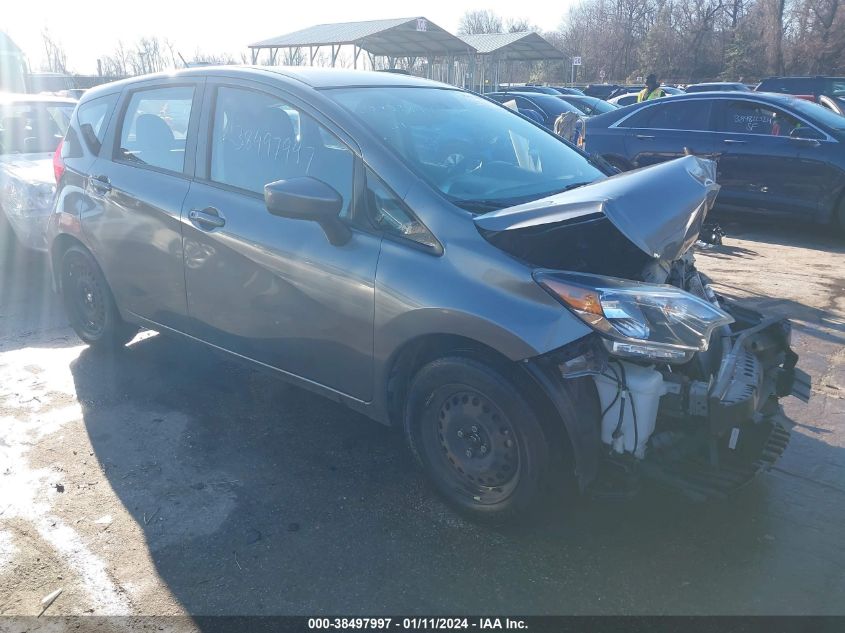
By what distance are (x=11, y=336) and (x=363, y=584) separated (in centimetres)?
410

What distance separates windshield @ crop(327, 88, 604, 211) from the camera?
10.8ft

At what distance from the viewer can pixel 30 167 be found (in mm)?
7184

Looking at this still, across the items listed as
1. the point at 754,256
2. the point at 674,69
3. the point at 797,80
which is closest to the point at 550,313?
the point at 754,256

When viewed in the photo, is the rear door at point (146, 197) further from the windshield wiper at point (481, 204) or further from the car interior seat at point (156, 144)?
the windshield wiper at point (481, 204)

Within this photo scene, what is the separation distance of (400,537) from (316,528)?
369 millimetres

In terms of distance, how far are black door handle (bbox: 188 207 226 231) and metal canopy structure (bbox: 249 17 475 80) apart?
24060mm

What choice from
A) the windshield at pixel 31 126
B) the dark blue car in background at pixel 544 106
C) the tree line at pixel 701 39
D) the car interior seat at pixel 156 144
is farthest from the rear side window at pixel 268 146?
the tree line at pixel 701 39

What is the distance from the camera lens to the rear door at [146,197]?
4.02m

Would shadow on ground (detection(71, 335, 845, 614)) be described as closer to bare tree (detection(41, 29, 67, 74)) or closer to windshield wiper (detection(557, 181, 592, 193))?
windshield wiper (detection(557, 181, 592, 193))

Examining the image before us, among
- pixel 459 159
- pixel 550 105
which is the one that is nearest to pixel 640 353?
pixel 459 159

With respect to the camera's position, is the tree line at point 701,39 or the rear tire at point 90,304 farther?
the tree line at point 701,39

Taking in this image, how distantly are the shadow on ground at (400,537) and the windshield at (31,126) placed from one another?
206 inches

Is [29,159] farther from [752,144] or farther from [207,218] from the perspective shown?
[752,144]

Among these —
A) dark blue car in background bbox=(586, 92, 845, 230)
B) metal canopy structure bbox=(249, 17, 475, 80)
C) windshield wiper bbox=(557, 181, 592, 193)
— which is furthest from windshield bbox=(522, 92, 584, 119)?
windshield wiper bbox=(557, 181, 592, 193)
